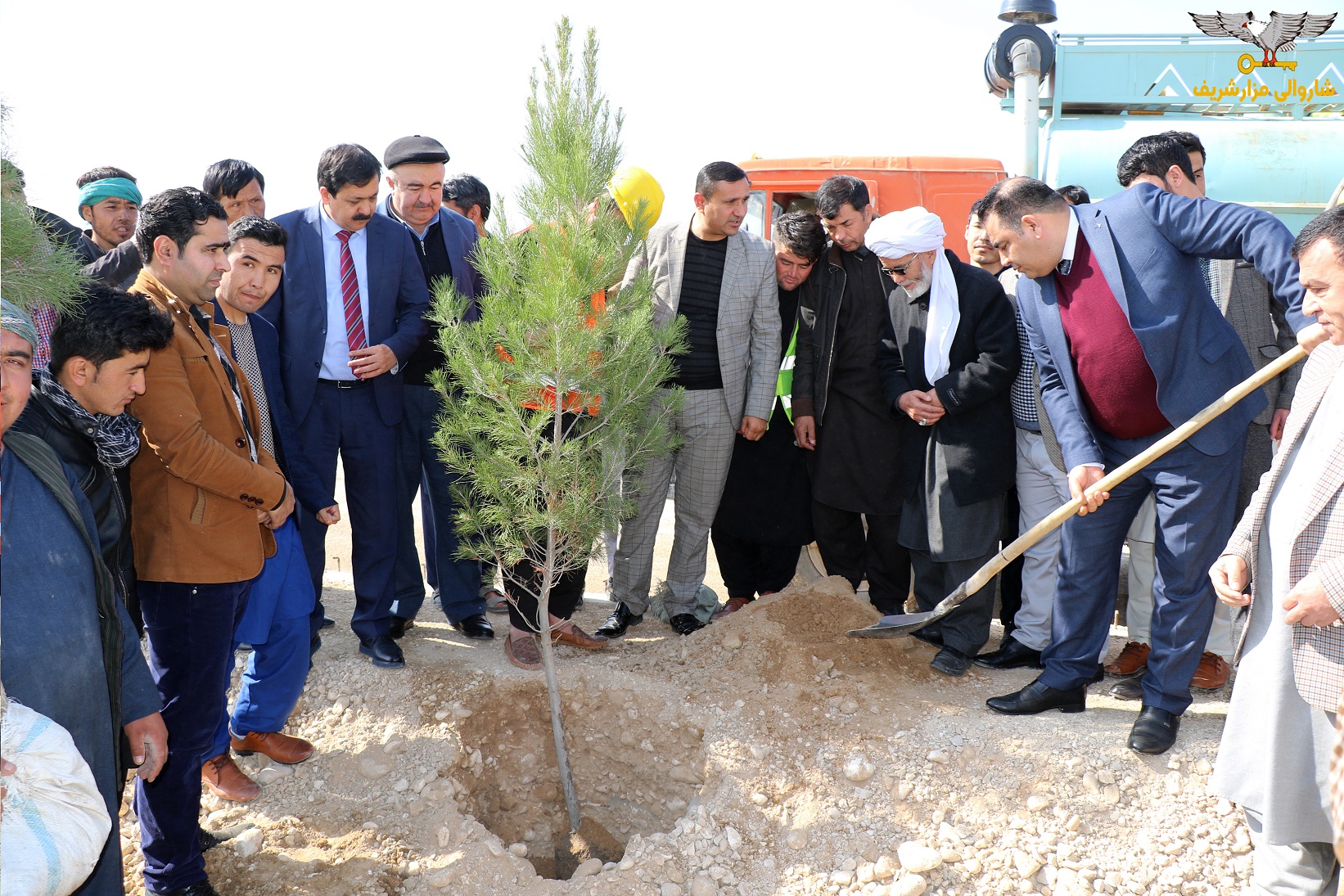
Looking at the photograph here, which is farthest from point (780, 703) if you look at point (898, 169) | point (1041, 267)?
point (898, 169)

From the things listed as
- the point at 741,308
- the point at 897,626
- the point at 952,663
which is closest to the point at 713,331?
the point at 741,308

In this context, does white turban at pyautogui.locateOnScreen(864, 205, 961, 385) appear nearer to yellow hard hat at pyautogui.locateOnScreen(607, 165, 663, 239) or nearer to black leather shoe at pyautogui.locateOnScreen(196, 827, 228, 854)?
yellow hard hat at pyautogui.locateOnScreen(607, 165, 663, 239)

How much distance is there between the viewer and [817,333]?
4059mm

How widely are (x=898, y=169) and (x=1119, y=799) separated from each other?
188 inches

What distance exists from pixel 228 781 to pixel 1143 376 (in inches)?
133

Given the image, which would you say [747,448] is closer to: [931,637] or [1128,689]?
[931,637]

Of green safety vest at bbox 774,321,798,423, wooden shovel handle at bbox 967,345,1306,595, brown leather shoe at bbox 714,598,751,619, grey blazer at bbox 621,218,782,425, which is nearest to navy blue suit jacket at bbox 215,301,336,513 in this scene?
grey blazer at bbox 621,218,782,425

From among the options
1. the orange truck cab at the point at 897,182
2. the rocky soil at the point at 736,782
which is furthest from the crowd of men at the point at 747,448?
the orange truck cab at the point at 897,182

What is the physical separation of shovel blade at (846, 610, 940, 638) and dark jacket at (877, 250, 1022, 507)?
1.66 feet

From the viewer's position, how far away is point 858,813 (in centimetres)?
305

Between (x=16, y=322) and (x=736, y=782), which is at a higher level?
(x=16, y=322)

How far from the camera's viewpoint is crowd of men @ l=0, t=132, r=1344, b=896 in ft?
6.92

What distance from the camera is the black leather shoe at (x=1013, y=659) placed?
3785 millimetres

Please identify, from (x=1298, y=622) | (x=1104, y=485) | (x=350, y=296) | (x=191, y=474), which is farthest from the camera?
(x=350, y=296)
